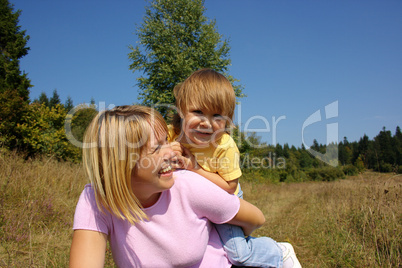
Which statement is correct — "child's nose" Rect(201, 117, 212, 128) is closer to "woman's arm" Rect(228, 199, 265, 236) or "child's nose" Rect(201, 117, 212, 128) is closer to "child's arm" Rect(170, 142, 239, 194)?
"child's arm" Rect(170, 142, 239, 194)

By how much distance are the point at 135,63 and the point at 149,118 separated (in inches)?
469

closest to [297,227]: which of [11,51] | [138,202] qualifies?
[138,202]

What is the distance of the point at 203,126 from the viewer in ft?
6.75

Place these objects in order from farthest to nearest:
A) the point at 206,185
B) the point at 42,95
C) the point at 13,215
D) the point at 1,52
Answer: the point at 42,95
the point at 1,52
the point at 13,215
the point at 206,185

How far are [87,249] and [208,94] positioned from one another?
1.30 m

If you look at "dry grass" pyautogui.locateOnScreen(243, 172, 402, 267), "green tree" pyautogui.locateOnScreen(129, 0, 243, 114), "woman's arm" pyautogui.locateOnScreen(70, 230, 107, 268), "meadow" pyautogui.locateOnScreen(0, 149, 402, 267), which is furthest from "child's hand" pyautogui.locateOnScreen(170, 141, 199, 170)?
"green tree" pyautogui.locateOnScreen(129, 0, 243, 114)

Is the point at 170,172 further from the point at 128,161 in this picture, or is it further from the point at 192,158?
the point at 192,158

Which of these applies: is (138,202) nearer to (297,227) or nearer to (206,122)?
(206,122)

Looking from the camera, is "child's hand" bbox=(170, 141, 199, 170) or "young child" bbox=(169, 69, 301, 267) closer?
"child's hand" bbox=(170, 141, 199, 170)

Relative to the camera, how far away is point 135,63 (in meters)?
12.5

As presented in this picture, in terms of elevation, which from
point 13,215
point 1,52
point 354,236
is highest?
point 1,52

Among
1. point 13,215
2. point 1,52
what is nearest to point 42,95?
point 1,52

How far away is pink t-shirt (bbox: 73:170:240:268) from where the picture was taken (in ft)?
4.20

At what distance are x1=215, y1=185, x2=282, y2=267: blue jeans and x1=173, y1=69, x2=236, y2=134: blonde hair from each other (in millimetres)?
912
